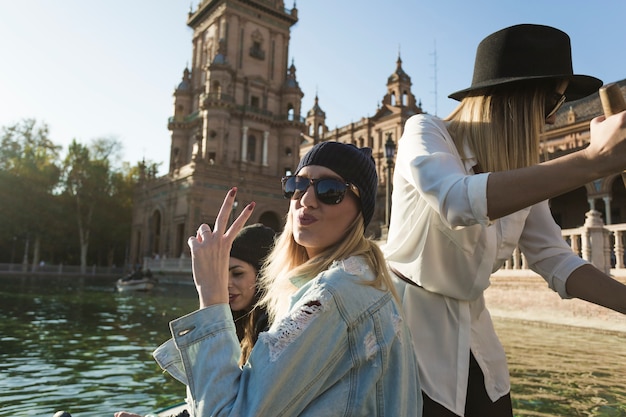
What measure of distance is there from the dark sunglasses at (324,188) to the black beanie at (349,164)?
3 cm

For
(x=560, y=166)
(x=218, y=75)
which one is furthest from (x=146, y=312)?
(x=218, y=75)

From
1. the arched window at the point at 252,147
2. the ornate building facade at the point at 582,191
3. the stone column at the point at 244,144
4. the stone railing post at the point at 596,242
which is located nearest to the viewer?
the stone railing post at the point at 596,242

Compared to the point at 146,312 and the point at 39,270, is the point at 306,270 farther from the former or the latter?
the point at 39,270

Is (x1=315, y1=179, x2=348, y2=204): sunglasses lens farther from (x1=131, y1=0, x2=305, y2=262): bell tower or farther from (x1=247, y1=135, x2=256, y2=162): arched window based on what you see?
(x1=247, y1=135, x2=256, y2=162): arched window

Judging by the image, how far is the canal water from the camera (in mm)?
4672

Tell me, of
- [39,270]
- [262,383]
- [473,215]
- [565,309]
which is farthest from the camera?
[39,270]

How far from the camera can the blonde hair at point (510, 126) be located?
1.80m

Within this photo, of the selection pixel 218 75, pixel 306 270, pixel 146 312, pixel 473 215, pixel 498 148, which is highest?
pixel 218 75

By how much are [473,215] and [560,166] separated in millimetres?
250

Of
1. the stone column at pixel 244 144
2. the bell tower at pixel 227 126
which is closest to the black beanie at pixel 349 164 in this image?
the bell tower at pixel 227 126

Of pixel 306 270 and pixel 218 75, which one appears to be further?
pixel 218 75

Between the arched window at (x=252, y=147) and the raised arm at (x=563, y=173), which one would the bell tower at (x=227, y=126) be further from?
the raised arm at (x=563, y=173)

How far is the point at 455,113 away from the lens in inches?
82.7

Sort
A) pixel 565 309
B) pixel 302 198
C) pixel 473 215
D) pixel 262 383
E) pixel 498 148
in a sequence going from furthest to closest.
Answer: pixel 565 309 → pixel 498 148 → pixel 302 198 → pixel 473 215 → pixel 262 383
